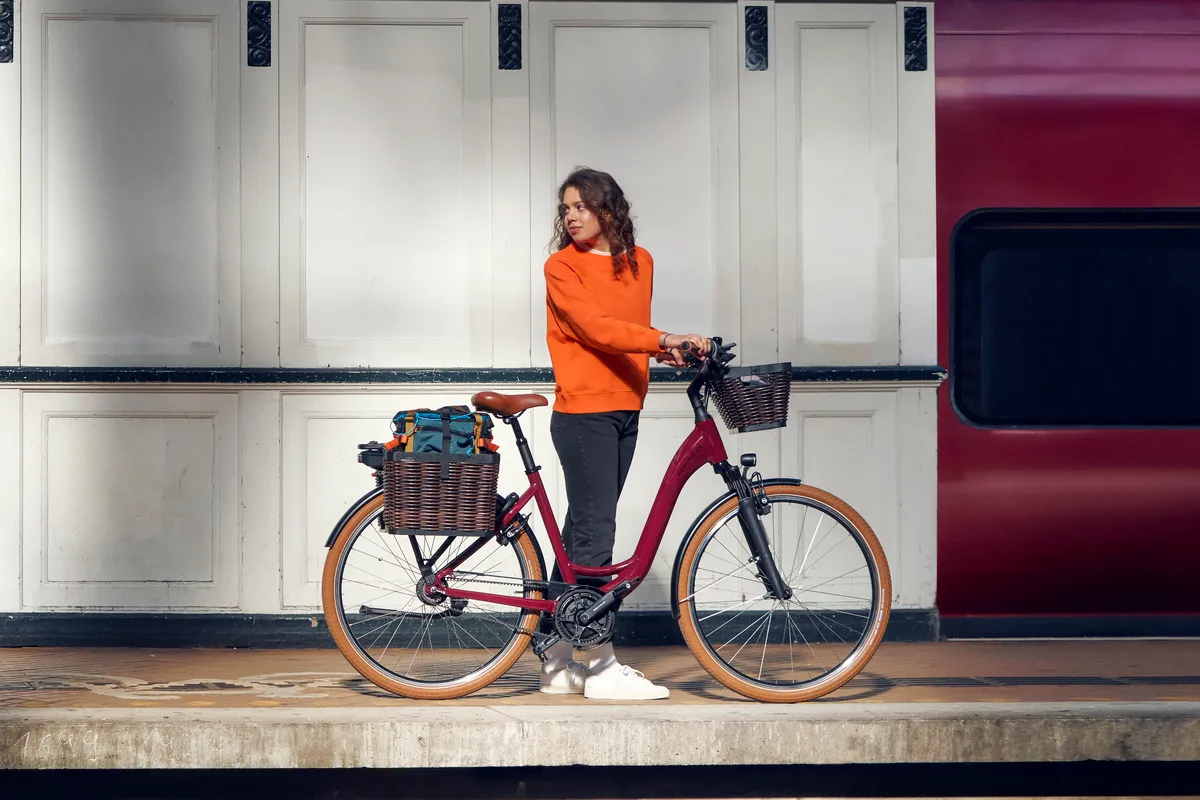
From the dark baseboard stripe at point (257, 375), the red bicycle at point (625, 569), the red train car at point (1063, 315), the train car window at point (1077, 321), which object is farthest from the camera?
the train car window at point (1077, 321)

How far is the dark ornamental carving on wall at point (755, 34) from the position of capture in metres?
6.22

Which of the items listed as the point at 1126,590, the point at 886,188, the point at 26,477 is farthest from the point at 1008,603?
the point at 26,477

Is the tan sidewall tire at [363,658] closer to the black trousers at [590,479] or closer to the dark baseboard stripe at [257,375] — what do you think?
the black trousers at [590,479]

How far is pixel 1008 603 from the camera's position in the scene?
6.36 m

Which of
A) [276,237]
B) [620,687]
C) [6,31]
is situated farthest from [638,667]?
[6,31]

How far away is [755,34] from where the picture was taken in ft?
20.4

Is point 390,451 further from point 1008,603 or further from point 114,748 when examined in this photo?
point 1008,603

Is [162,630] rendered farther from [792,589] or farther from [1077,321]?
[1077,321]

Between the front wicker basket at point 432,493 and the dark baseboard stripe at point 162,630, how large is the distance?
1.72 m

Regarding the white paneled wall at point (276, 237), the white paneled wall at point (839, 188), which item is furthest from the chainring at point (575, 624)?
the white paneled wall at point (839, 188)

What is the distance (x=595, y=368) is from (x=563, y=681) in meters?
1.10

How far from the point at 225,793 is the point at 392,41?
10.5 ft

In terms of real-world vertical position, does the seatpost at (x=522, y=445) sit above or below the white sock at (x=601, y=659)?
above

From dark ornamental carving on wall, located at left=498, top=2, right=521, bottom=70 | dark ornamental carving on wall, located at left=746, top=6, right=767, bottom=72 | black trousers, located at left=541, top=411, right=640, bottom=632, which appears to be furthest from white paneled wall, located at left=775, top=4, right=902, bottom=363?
black trousers, located at left=541, top=411, right=640, bottom=632
